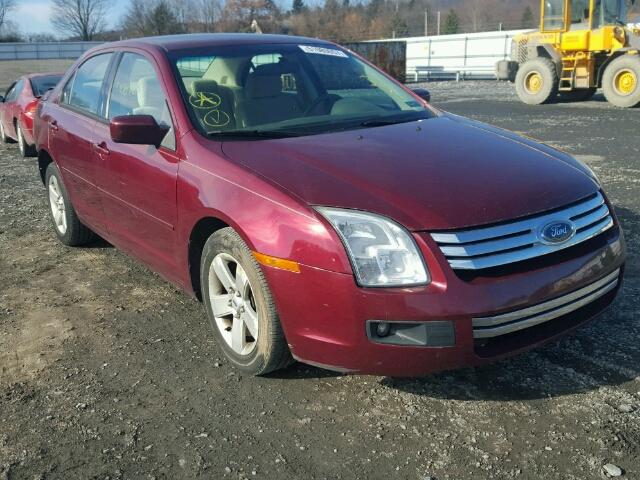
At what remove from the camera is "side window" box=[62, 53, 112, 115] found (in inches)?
180

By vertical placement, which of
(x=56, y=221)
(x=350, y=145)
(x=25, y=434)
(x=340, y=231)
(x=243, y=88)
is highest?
(x=243, y=88)

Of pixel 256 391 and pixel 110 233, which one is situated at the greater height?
pixel 110 233

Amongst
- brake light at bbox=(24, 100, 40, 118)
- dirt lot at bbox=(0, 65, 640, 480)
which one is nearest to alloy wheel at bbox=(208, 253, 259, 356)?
dirt lot at bbox=(0, 65, 640, 480)

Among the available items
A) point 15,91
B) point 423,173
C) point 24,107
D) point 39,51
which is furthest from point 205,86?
point 39,51

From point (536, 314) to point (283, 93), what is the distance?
201 centimetres

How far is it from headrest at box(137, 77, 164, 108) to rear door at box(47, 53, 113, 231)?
579mm

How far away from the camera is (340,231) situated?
2.63 metres

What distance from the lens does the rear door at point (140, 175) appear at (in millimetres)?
3551

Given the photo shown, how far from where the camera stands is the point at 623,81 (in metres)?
15.9

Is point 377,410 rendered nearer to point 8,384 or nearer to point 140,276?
point 8,384

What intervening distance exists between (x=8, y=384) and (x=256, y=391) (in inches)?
50.2

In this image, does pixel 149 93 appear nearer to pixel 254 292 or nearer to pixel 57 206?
pixel 254 292

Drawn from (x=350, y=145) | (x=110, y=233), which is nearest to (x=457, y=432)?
(x=350, y=145)

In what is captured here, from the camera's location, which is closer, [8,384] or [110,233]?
[8,384]
